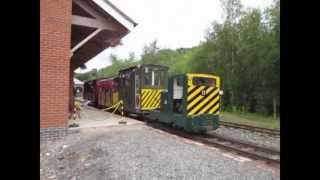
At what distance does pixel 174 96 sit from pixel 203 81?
1.11 meters

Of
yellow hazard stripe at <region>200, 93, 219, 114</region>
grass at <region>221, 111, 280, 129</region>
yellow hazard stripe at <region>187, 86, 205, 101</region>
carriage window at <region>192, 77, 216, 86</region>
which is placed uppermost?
carriage window at <region>192, 77, 216, 86</region>

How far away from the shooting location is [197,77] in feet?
32.3

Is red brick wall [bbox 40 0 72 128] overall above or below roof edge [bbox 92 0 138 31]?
below

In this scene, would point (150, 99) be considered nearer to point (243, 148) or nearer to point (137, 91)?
point (137, 91)

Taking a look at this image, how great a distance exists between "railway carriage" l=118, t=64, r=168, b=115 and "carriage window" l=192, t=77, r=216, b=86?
3.86m

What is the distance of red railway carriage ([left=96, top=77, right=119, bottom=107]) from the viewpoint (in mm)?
17028

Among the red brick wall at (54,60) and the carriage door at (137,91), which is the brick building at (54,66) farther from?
the carriage door at (137,91)

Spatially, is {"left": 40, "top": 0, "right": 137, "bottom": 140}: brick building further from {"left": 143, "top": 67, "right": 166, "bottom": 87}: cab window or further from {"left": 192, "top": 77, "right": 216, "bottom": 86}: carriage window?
{"left": 143, "top": 67, "right": 166, "bottom": 87}: cab window

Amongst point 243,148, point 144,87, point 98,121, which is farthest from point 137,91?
point 243,148

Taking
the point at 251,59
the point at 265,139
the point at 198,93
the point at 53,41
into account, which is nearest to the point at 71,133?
the point at 53,41

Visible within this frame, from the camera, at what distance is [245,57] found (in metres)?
22.4

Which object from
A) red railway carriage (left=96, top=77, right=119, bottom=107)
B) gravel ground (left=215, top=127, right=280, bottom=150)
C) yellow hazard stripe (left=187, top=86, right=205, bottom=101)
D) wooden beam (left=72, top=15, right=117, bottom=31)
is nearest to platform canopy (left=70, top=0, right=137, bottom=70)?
wooden beam (left=72, top=15, right=117, bottom=31)

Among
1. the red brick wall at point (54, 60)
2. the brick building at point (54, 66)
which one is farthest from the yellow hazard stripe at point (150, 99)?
the red brick wall at point (54, 60)
